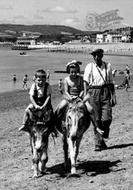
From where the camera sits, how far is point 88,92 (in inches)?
286

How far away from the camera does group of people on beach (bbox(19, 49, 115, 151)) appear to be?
23.2 feet

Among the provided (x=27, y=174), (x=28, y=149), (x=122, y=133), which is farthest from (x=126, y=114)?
(x=27, y=174)

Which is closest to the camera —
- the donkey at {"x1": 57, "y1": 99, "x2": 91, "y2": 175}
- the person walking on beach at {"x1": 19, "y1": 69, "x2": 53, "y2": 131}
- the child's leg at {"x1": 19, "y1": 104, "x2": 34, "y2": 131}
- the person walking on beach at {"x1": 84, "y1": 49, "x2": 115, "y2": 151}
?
the donkey at {"x1": 57, "y1": 99, "x2": 91, "y2": 175}

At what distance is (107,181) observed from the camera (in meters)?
6.79

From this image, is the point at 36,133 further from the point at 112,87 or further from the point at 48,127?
the point at 112,87

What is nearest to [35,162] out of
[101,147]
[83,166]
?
[83,166]

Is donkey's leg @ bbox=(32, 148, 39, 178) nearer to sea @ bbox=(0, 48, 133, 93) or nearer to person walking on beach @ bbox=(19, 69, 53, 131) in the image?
person walking on beach @ bbox=(19, 69, 53, 131)

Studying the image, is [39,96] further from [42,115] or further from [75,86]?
[75,86]

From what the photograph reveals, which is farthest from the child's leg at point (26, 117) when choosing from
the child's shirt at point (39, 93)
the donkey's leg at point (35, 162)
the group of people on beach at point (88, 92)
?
the donkey's leg at point (35, 162)

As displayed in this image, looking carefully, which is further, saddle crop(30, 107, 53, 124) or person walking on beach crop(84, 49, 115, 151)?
person walking on beach crop(84, 49, 115, 151)

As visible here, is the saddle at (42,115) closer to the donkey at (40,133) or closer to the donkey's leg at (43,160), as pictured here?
the donkey at (40,133)

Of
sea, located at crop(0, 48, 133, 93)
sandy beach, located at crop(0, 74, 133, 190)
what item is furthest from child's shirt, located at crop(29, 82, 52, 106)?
sea, located at crop(0, 48, 133, 93)

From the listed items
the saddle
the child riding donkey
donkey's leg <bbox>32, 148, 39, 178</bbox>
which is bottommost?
donkey's leg <bbox>32, 148, 39, 178</bbox>

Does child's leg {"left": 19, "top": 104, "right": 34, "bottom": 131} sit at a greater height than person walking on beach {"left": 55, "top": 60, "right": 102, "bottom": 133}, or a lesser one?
lesser
